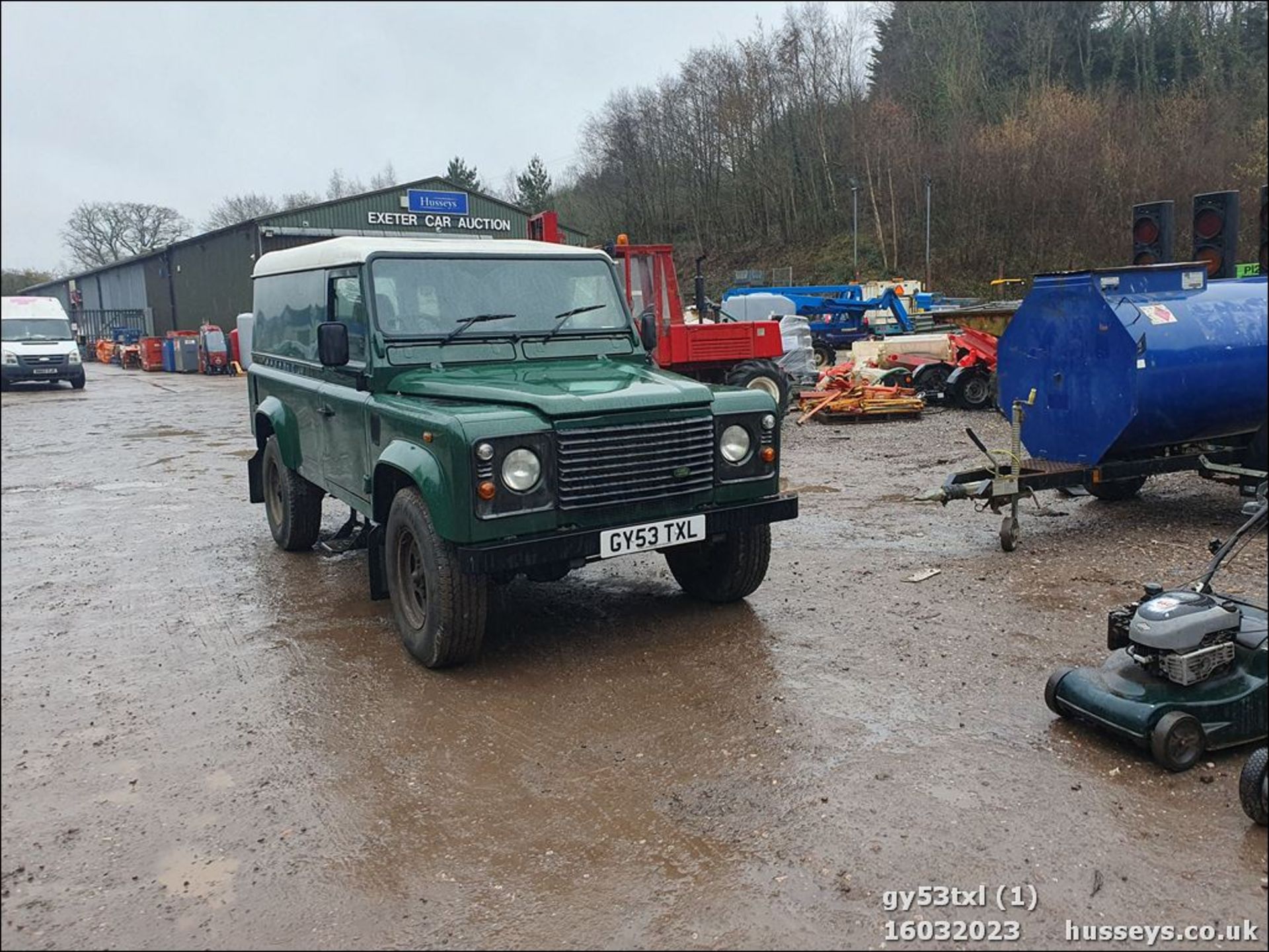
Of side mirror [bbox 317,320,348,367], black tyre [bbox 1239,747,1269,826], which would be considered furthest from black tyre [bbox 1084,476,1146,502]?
side mirror [bbox 317,320,348,367]

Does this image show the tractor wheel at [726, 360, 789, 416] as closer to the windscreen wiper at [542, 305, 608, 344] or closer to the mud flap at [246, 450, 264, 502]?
the mud flap at [246, 450, 264, 502]

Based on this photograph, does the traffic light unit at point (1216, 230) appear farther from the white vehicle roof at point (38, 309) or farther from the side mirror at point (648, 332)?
the white vehicle roof at point (38, 309)

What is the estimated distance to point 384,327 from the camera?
19.4 feet

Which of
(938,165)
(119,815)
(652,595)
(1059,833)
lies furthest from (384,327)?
(938,165)

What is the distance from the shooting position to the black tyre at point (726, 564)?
6016 millimetres

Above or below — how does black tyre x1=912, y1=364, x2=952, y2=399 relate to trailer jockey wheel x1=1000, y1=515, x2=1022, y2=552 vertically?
above

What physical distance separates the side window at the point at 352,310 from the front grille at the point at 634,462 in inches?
68.0

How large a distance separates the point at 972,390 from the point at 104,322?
46.7m

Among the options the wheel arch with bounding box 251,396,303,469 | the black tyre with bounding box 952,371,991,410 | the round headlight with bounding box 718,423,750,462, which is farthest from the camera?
the black tyre with bounding box 952,371,991,410

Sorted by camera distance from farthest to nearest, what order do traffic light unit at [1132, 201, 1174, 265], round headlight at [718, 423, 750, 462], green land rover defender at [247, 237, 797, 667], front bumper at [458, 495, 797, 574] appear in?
traffic light unit at [1132, 201, 1174, 265], round headlight at [718, 423, 750, 462], green land rover defender at [247, 237, 797, 667], front bumper at [458, 495, 797, 574]

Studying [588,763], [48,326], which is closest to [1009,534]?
[588,763]

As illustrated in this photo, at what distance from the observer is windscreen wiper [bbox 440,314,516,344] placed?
600cm

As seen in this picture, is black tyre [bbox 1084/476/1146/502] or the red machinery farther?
the red machinery

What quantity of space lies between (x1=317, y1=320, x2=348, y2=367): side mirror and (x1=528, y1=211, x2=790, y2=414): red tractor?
832 cm
